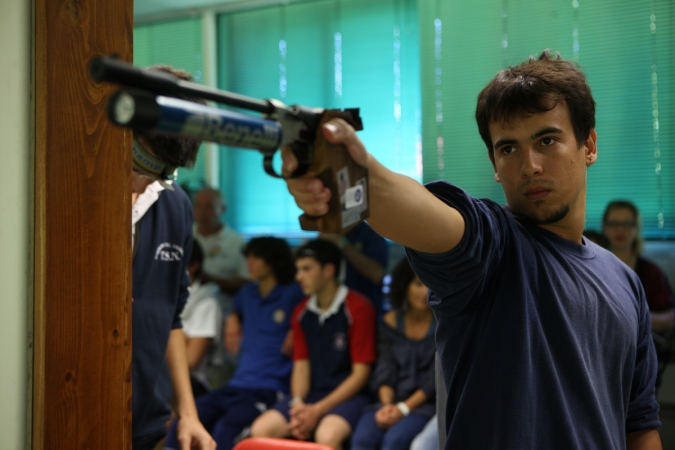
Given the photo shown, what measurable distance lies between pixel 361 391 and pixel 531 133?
2653 mm

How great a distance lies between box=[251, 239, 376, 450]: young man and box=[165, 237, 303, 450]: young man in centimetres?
16

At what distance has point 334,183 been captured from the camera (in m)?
0.82

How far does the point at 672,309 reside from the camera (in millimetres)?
3777

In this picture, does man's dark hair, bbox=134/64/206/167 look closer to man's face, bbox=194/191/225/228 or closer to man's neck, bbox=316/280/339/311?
man's neck, bbox=316/280/339/311

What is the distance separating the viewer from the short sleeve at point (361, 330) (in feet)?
12.0

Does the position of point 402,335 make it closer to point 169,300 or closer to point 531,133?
point 169,300

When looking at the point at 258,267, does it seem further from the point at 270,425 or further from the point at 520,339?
the point at 520,339

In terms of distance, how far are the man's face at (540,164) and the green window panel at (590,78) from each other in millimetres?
3191

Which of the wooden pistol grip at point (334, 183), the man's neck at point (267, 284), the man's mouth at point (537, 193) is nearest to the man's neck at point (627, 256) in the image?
the man's neck at point (267, 284)

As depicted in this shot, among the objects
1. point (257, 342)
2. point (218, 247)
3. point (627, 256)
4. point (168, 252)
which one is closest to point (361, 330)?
point (257, 342)

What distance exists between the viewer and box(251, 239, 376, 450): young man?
3498 millimetres

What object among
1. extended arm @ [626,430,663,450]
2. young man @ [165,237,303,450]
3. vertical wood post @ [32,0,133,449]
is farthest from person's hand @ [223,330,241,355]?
extended arm @ [626,430,663,450]

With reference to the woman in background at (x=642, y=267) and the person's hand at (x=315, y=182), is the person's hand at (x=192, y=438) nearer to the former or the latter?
the person's hand at (x=315, y=182)

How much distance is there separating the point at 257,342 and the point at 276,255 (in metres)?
0.60
